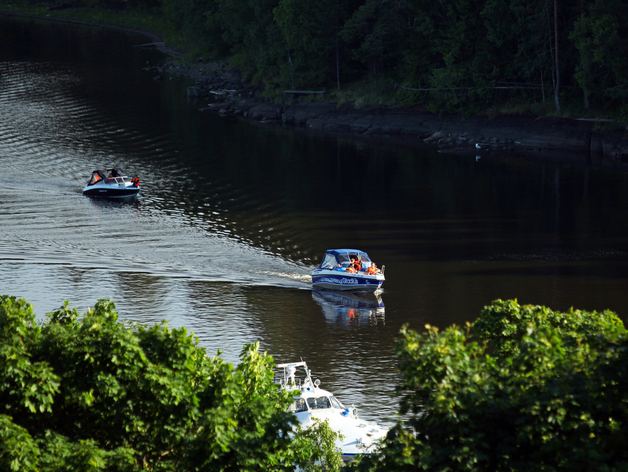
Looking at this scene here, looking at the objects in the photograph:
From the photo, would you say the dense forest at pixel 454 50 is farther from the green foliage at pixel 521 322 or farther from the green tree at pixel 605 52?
the green foliage at pixel 521 322

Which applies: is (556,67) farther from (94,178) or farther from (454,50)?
(94,178)

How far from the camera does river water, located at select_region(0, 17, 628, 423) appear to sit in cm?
3944

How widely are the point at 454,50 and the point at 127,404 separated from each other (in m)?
79.0

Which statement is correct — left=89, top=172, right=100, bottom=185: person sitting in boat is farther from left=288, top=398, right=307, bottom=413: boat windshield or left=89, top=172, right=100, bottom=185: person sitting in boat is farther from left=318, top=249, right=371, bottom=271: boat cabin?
left=288, top=398, right=307, bottom=413: boat windshield

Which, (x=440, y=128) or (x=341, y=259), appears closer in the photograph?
(x=341, y=259)

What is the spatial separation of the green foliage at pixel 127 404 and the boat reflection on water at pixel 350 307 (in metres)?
23.8

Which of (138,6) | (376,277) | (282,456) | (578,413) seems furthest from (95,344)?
(138,6)

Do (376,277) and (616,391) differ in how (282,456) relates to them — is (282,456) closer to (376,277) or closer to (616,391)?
(616,391)

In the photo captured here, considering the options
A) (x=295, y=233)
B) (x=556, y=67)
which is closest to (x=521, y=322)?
(x=295, y=233)

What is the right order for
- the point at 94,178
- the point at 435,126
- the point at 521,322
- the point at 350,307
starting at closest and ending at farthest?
the point at 521,322, the point at 350,307, the point at 94,178, the point at 435,126

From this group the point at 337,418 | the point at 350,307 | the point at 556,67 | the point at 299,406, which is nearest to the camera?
the point at 337,418

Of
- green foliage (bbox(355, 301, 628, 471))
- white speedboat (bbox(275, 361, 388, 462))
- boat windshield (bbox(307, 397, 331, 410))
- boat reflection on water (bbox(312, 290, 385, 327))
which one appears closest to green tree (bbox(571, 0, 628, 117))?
boat reflection on water (bbox(312, 290, 385, 327))

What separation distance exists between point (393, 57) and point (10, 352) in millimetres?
89164

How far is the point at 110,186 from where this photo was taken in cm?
6212
